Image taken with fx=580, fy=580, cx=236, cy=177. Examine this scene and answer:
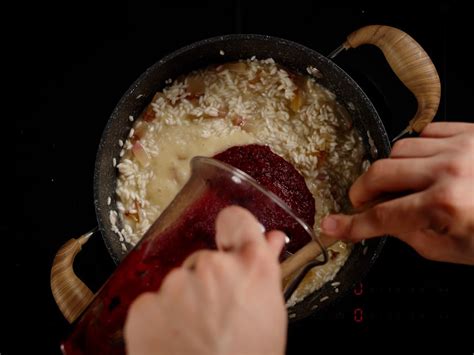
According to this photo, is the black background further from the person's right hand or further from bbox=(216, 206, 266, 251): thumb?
bbox=(216, 206, 266, 251): thumb

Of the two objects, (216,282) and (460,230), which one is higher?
(216,282)

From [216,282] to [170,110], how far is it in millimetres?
554

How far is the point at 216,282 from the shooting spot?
1.86 ft

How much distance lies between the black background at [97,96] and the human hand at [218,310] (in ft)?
1.82

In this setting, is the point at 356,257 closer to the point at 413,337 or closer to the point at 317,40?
the point at 413,337

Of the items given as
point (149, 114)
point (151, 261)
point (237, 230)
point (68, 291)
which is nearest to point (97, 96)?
point (149, 114)

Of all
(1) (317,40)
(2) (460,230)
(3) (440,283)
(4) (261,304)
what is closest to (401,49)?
(1) (317,40)

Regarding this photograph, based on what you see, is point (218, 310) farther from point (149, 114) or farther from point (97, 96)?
point (97, 96)

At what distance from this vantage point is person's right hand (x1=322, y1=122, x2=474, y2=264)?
2.37ft

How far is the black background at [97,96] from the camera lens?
111 cm

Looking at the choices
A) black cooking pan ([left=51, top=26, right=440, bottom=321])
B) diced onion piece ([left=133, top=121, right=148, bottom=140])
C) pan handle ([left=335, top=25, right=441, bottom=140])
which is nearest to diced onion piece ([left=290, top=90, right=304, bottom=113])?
black cooking pan ([left=51, top=26, right=440, bottom=321])

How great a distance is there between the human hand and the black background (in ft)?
1.82

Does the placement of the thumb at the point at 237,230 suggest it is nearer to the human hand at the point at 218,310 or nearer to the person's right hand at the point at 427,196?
the human hand at the point at 218,310

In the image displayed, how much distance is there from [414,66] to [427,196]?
316 mm
